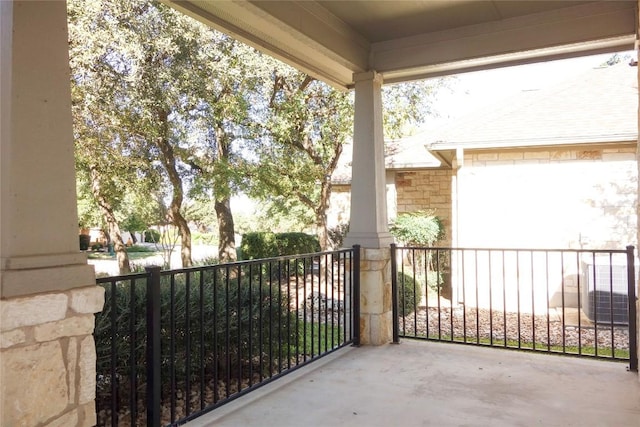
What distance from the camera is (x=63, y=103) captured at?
5.83 ft

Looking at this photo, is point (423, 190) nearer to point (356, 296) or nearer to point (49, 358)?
point (356, 296)

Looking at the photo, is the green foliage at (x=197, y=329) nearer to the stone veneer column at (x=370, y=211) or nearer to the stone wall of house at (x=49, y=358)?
the stone wall of house at (x=49, y=358)

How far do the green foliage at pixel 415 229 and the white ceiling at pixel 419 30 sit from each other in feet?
13.5

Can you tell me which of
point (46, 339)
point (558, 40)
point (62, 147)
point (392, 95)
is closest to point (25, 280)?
point (46, 339)

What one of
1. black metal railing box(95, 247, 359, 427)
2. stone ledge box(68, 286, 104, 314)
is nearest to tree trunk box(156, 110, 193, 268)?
black metal railing box(95, 247, 359, 427)

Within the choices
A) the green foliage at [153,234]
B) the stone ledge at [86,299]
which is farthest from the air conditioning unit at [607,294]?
the green foliage at [153,234]

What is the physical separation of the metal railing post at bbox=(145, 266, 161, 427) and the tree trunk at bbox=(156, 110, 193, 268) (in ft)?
18.1

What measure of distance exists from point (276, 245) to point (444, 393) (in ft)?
24.8

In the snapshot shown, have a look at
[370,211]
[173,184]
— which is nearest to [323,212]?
[173,184]

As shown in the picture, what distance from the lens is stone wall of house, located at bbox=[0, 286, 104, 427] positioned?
1.57 m

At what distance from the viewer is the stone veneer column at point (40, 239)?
160 centimetres

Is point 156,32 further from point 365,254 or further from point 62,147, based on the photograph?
point 62,147

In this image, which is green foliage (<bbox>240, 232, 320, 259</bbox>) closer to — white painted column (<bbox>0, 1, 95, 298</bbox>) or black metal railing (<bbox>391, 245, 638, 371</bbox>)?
black metal railing (<bbox>391, 245, 638, 371</bbox>)

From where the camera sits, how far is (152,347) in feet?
7.31
